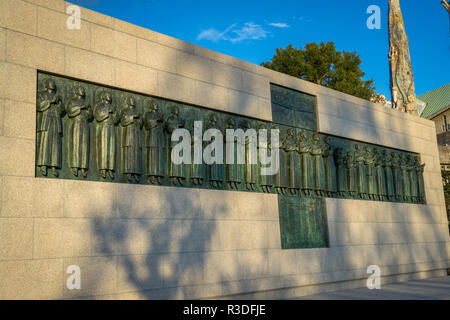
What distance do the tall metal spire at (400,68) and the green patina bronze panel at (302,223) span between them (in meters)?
11.8

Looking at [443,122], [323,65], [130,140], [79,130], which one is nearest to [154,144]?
[130,140]

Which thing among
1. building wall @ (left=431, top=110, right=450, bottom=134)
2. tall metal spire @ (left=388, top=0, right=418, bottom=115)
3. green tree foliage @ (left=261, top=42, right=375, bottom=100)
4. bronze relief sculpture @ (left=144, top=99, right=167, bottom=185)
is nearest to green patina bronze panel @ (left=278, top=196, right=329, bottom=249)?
bronze relief sculpture @ (left=144, top=99, right=167, bottom=185)

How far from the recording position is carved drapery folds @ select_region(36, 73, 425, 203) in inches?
293

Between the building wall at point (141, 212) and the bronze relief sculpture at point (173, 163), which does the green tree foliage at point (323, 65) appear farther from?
the bronze relief sculpture at point (173, 163)

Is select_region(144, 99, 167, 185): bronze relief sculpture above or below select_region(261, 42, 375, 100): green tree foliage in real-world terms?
below

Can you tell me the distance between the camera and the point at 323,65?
3278 cm

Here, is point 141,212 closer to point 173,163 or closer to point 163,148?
point 173,163

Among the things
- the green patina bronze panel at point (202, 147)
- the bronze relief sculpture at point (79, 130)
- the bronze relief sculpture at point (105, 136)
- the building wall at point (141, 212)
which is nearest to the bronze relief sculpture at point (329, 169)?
the green patina bronze panel at point (202, 147)

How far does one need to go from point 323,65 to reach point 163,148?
86.2 ft

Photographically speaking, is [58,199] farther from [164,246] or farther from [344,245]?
[344,245]

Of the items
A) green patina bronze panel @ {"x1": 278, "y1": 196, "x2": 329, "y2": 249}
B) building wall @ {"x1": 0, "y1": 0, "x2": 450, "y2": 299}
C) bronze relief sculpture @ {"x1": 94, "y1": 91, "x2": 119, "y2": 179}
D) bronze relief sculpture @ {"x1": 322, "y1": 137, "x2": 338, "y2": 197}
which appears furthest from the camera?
bronze relief sculpture @ {"x1": 322, "y1": 137, "x2": 338, "y2": 197}

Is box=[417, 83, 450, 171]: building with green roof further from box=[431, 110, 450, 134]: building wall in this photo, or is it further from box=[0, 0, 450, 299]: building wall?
box=[0, 0, 450, 299]: building wall

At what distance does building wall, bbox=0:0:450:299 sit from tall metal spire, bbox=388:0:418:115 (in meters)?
10.1

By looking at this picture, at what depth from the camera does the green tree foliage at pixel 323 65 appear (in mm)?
32438
